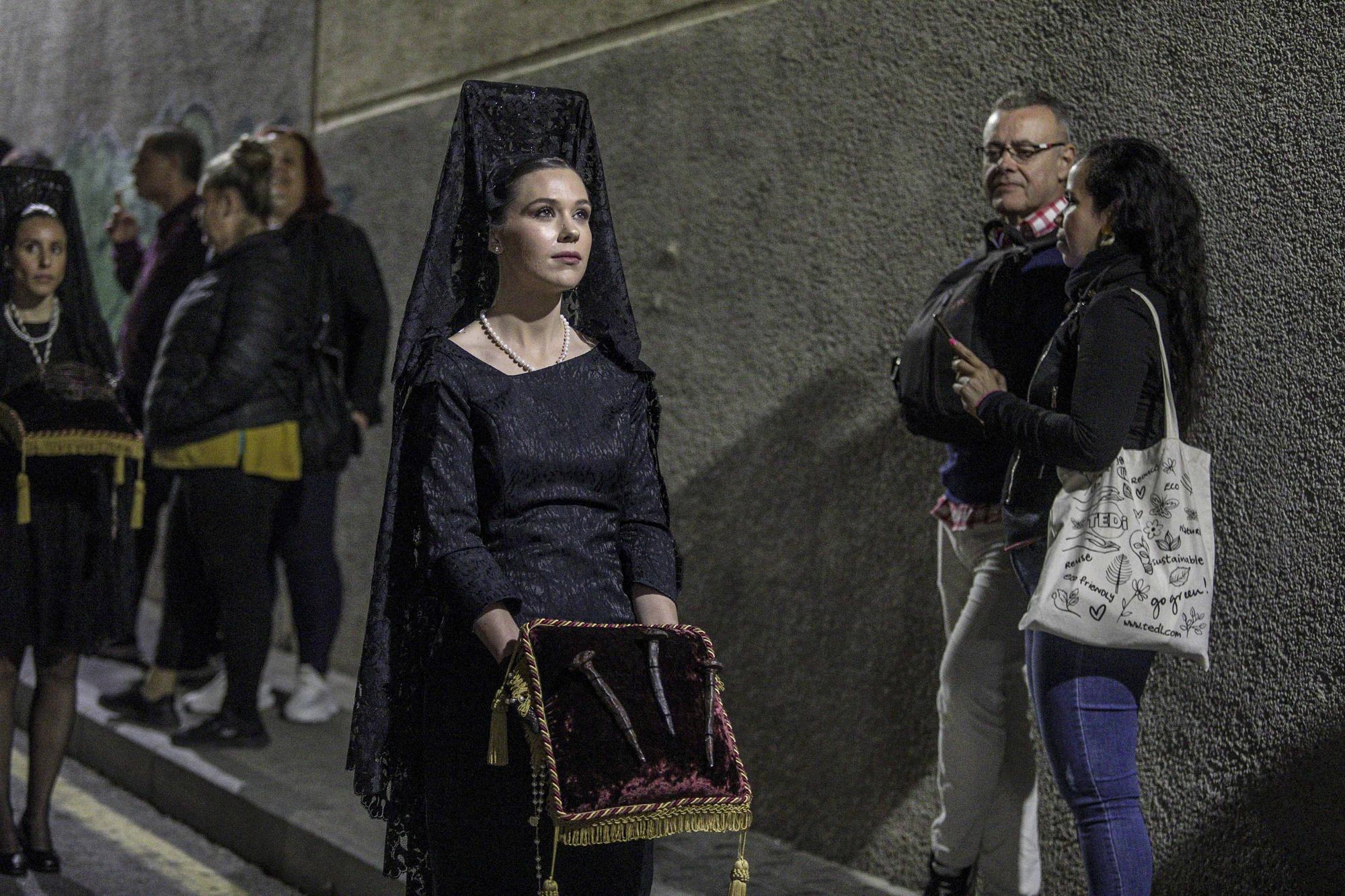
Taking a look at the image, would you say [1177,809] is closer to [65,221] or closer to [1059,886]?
[1059,886]

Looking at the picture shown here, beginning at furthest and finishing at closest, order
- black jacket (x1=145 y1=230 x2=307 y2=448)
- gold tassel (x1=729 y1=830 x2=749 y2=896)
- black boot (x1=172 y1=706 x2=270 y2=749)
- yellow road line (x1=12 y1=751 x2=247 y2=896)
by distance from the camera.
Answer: black boot (x1=172 y1=706 x2=270 y2=749)
black jacket (x1=145 y1=230 x2=307 y2=448)
yellow road line (x1=12 y1=751 x2=247 y2=896)
gold tassel (x1=729 y1=830 x2=749 y2=896)

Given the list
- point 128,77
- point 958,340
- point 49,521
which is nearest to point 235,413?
point 49,521

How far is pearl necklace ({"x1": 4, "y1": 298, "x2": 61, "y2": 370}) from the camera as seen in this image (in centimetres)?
488

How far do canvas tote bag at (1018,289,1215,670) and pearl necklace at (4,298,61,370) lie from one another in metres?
3.08

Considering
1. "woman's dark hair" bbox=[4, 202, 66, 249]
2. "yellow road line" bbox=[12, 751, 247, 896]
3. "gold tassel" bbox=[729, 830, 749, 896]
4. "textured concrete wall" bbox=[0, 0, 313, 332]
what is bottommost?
"yellow road line" bbox=[12, 751, 247, 896]

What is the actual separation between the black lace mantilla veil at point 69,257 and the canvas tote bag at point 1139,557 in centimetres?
309

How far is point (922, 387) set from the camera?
401 cm

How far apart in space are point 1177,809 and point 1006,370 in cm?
116

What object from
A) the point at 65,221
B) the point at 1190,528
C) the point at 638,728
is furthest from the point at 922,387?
the point at 65,221

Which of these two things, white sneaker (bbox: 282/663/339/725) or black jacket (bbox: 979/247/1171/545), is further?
white sneaker (bbox: 282/663/339/725)

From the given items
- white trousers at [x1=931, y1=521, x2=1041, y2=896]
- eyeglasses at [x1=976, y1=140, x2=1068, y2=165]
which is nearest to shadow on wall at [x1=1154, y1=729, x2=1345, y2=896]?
white trousers at [x1=931, y1=521, x2=1041, y2=896]

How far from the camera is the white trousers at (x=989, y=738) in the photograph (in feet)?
13.1

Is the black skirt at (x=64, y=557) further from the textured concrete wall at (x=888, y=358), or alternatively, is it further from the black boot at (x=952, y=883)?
the black boot at (x=952, y=883)

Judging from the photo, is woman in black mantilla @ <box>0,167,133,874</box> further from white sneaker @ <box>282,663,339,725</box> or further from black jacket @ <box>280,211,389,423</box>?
white sneaker @ <box>282,663,339,725</box>
